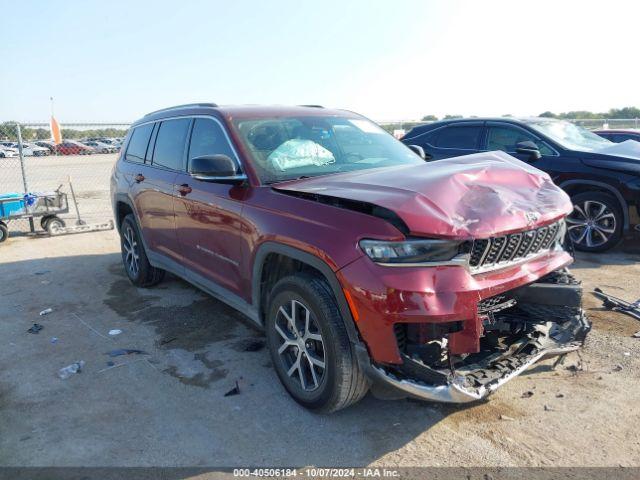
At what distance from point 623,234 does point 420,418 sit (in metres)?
4.95

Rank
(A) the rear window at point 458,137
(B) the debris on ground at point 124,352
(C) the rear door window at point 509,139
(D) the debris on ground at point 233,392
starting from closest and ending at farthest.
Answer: (D) the debris on ground at point 233,392, (B) the debris on ground at point 124,352, (C) the rear door window at point 509,139, (A) the rear window at point 458,137

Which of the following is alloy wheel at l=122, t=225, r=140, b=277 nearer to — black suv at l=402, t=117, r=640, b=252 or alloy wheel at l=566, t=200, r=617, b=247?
black suv at l=402, t=117, r=640, b=252

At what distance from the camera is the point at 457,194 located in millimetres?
2939

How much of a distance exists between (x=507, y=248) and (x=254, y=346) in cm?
229

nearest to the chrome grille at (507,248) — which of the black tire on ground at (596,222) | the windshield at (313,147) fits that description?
the windshield at (313,147)

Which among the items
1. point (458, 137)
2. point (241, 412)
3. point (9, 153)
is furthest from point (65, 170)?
point (241, 412)

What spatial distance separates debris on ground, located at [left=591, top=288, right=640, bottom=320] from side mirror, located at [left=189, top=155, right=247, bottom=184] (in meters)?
3.61

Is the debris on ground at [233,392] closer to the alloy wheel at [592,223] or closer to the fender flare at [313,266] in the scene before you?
the fender flare at [313,266]

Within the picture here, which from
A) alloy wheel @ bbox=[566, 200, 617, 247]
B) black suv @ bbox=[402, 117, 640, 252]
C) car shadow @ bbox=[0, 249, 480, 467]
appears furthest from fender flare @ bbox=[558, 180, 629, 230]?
car shadow @ bbox=[0, 249, 480, 467]

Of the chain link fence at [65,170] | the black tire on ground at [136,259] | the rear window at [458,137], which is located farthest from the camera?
the chain link fence at [65,170]

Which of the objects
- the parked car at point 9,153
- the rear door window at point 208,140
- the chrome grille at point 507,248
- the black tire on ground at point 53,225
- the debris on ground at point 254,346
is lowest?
the debris on ground at point 254,346

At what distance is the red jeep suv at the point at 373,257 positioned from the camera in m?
2.64

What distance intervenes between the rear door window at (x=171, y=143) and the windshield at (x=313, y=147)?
923 millimetres

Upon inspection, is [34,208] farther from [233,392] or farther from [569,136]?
[569,136]
